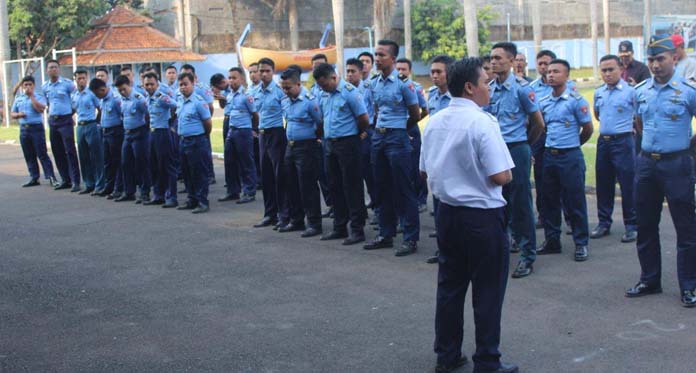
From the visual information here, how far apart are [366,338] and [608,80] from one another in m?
4.67

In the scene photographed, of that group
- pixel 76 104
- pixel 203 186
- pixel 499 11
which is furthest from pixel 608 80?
pixel 499 11

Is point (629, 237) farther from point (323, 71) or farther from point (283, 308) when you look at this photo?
point (283, 308)

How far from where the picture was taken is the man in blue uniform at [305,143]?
10.1 m

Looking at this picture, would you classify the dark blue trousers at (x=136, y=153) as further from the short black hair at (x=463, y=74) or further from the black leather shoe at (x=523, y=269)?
the short black hair at (x=463, y=74)

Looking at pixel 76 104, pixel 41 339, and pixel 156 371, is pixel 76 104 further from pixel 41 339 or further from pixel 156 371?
pixel 156 371

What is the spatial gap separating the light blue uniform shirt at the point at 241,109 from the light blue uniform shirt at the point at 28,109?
12.7 feet

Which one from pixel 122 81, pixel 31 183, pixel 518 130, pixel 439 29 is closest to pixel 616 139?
pixel 518 130

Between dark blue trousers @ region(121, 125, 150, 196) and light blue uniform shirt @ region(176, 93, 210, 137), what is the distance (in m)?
1.09

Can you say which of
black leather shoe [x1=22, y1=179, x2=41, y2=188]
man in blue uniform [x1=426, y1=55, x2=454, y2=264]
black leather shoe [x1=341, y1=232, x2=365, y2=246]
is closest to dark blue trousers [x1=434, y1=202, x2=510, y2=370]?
man in blue uniform [x1=426, y1=55, x2=454, y2=264]

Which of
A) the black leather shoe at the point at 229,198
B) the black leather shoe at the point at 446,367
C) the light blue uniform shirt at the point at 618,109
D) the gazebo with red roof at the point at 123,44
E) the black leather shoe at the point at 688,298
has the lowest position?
the black leather shoe at the point at 446,367

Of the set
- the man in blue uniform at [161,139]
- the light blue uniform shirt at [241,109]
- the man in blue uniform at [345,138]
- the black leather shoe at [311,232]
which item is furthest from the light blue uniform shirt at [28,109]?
the man in blue uniform at [345,138]

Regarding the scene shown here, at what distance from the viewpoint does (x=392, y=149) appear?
9.09m

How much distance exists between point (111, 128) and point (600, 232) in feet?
24.9

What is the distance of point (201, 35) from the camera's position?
5400cm
